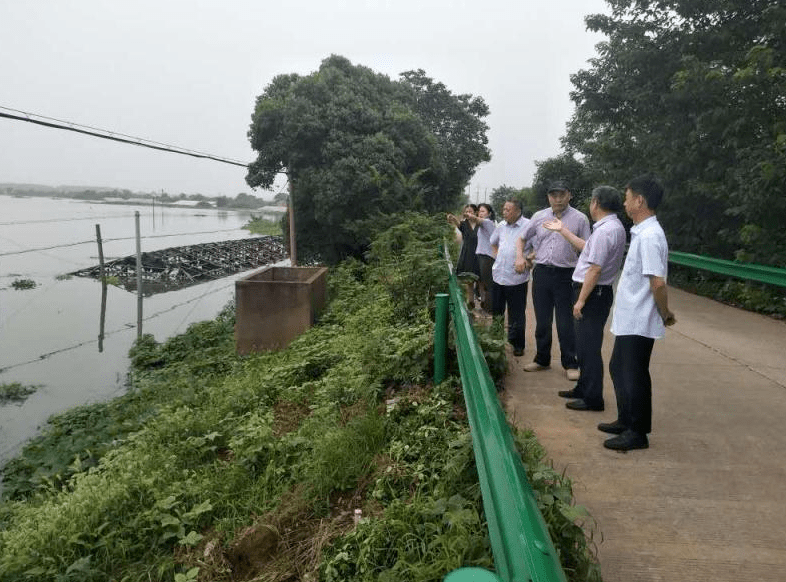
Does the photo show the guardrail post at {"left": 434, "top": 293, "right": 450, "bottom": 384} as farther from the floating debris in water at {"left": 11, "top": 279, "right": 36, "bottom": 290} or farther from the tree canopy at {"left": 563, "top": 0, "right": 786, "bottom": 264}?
the floating debris in water at {"left": 11, "top": 279, "right": 36, "bottom": 290}

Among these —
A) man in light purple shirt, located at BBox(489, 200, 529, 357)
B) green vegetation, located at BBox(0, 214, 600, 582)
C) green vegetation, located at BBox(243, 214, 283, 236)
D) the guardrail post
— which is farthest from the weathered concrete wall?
green vegetation, located at BBox(243, 214, 283, 236)

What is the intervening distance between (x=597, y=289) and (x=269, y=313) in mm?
→ 5632

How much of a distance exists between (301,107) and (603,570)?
44.4 ft

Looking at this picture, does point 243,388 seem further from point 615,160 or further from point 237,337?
point 615,160

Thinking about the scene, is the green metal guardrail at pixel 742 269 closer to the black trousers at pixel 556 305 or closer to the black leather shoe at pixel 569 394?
the black trousers at pixel 556 305

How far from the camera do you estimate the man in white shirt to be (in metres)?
3.17

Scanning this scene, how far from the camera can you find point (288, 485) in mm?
3605

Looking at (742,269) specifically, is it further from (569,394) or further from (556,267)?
(569,394)

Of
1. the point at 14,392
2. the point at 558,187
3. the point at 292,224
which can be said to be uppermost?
the point at 558,187

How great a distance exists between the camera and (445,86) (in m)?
27.2

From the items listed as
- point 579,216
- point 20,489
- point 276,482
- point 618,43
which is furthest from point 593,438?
point 618,43

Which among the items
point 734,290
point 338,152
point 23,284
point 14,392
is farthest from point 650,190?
point 23,284

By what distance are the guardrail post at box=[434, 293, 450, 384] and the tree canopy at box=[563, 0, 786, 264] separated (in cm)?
570

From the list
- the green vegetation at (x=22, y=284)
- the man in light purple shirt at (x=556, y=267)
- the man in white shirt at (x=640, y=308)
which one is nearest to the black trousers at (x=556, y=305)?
the man in light purple shirt at (x=556, y=267)
